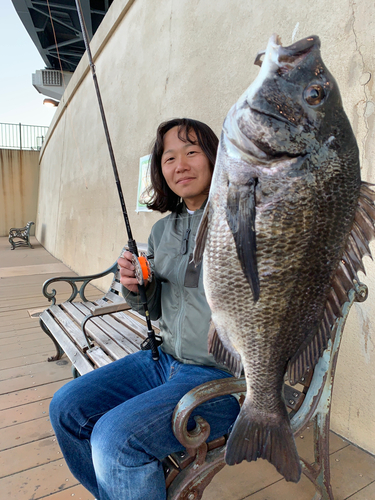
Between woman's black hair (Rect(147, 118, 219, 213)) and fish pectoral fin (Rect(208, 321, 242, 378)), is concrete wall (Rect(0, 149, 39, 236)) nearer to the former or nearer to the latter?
woman's black hair (Rect(147, 118, 219, 213))

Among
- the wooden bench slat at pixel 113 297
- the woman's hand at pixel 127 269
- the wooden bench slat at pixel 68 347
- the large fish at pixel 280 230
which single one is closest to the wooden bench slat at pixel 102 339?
the wooden bench slat at pixel 68 347

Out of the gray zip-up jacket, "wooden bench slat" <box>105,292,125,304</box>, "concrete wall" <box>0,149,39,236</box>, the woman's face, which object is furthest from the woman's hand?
"concrete wall" <box>0,149,39,236</box>

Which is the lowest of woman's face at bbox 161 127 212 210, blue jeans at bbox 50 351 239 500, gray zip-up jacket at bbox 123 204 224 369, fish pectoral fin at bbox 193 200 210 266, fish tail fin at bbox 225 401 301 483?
blue jeans at bbox 50 351 239 500

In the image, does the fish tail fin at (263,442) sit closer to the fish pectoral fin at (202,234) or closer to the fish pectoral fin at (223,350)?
the fish pectoral fin at (223,350)

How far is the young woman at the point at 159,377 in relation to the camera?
1.14 meters

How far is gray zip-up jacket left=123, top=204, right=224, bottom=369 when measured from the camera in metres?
1.46

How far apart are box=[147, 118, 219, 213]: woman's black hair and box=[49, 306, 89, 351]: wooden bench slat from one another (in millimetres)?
1188

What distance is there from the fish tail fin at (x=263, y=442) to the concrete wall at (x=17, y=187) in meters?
17.9

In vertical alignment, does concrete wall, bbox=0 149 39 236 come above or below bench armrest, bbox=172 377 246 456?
below

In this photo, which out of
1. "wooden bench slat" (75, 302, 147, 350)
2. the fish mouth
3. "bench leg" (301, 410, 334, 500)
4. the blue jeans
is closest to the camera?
the fish mouth

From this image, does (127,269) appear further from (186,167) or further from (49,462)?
(49,462)

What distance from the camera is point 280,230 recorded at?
0.89m

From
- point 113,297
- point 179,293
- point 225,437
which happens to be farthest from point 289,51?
point 113,297

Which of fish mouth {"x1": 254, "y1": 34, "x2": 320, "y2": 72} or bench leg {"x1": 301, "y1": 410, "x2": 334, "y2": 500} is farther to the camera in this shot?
bench leg {"x1": 301, "y1": 410, "x2": 334, "y2": 500}
